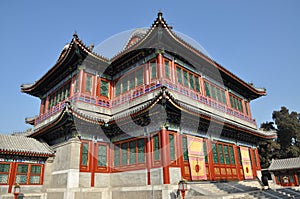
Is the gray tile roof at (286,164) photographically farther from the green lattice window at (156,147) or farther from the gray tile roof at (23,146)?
the gray tile roof at (23,146)

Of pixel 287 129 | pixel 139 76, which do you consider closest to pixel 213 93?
pixel 139 76

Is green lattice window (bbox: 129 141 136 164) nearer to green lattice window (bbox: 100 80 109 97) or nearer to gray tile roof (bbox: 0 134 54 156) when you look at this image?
green lattice window (bbox: 100 80 109 97)

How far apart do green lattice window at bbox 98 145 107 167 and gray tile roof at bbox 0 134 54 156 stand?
11.5 feet

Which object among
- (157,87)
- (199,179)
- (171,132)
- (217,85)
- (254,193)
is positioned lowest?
(254,193)

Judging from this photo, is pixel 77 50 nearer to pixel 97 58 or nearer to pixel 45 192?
pixel 97 58

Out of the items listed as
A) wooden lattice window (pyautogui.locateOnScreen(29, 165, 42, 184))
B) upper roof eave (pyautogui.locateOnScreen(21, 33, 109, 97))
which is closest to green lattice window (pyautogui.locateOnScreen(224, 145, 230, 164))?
upper roof eave (pyautogui.locateOnScreen(21, 33, 109, 97))

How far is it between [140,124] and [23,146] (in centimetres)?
809

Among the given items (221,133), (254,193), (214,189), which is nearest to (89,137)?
(214,189)

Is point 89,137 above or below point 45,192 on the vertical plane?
above

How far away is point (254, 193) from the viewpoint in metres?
12.9

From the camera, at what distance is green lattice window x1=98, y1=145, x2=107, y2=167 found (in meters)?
13.8

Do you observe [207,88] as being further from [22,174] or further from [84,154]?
[22,174]

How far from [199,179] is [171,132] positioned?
10.2ft

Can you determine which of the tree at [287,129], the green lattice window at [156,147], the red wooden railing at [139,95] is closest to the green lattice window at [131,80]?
the red wooden railing at [139,95]
